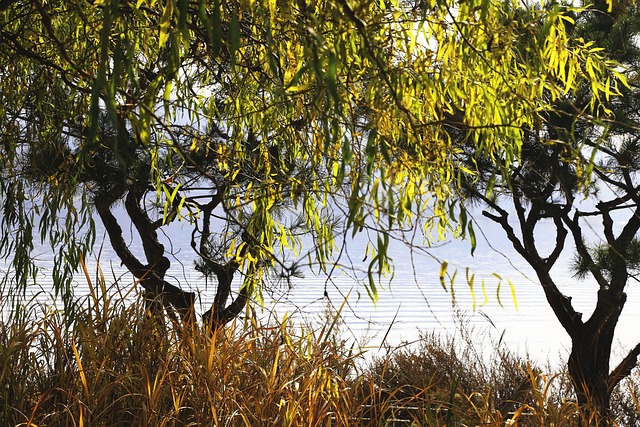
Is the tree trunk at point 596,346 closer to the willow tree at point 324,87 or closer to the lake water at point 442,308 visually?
the lake water at point 442,308

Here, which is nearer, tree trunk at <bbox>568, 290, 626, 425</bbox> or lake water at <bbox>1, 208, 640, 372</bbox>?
tree trunk at <bbox>568, 290, 626, 425</bbox>

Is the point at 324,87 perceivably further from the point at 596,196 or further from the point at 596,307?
the point at 596,307

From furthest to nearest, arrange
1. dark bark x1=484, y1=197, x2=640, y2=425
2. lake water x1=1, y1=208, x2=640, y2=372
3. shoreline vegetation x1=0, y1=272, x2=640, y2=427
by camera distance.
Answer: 1. lake water x1=1, y1=208, x2=640, y2=372
2. dark bark x1=484, y1=197, x2=640, y2=425
3. shoreline vegetation x1=0, y1=272, x2=640, y2=427

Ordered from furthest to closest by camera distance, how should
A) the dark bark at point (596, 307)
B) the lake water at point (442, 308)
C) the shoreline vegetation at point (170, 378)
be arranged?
the lake water at point (442, 308) → the dark bark at point (596, 307) → the shoreline vegetation at point (170, 378)

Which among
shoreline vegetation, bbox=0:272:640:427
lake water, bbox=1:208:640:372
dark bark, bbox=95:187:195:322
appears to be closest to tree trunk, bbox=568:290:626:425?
lake water, bbox=1:208:640:372

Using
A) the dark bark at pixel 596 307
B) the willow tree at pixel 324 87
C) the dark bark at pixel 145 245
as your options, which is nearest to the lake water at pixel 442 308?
the dark bark at pixel 596 307

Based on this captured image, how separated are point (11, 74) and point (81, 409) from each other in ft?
3.13

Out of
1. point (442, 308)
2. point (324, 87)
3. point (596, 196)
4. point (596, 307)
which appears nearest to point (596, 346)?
point (596, 307)

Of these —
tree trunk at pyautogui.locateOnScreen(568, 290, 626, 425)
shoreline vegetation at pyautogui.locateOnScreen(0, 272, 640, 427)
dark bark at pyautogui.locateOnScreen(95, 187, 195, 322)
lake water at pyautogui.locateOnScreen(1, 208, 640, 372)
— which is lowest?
shoreline vegetation at pyautogui.locateOnScreen(0, 272, 640, 427)

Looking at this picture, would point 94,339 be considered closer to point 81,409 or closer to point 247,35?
point 81,409

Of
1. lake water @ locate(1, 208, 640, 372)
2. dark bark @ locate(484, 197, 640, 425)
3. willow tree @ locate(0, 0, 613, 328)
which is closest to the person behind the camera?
willow tree @ locate(0, 0, 613, 328)

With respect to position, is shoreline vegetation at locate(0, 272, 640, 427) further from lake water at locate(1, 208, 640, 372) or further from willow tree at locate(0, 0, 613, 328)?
lake water at locate(1, 208, 640, 372)

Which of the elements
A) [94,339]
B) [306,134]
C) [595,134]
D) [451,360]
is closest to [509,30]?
[306,134]

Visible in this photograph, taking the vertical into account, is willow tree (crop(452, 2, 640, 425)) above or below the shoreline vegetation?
above
